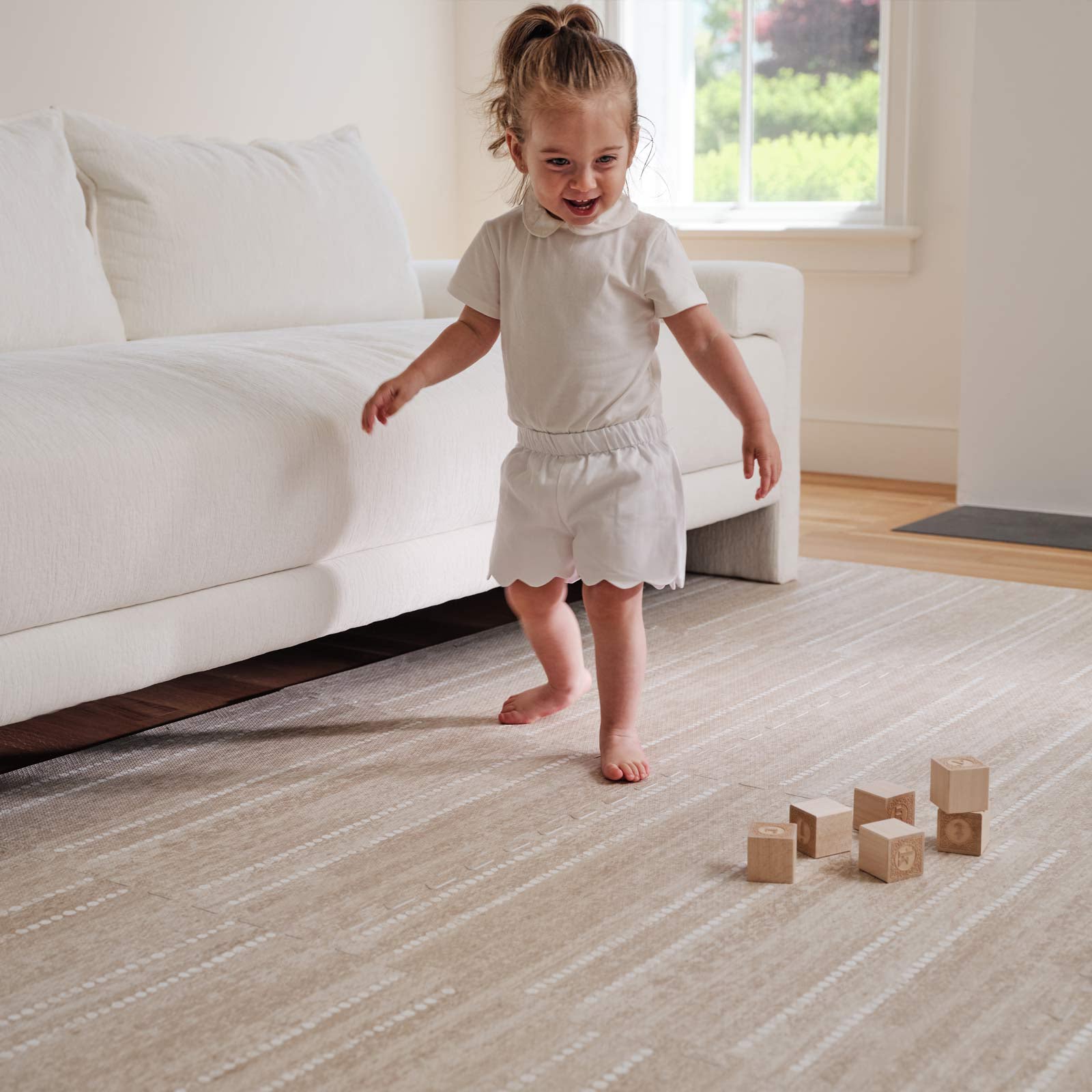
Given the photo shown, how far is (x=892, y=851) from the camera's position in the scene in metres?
1.21

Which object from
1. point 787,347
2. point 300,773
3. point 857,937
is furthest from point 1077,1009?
point 787,347

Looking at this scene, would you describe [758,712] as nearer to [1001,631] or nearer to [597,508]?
[597,508]

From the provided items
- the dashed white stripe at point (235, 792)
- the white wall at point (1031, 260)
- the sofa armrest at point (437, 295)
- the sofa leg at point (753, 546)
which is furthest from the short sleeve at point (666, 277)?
the white wall at point (1031, 260)

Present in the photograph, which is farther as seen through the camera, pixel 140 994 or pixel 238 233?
pixel 238 233

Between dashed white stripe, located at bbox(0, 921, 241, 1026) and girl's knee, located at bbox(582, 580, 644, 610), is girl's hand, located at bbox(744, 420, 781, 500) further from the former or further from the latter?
dashed white stripe, located at bbox(0, 921, 241, 1026)

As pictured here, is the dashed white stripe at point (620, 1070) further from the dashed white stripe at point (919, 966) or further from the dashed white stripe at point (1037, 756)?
the dashed white stripe at point (1037, 756)

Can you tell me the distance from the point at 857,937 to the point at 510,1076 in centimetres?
34

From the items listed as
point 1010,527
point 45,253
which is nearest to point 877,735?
point 45,253

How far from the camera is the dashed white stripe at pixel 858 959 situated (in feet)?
3.19

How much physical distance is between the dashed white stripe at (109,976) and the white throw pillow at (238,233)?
50.4 inches

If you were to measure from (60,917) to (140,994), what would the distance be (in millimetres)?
178

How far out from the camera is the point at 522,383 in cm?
159

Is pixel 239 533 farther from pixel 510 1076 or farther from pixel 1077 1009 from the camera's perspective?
pixel 1077 1009

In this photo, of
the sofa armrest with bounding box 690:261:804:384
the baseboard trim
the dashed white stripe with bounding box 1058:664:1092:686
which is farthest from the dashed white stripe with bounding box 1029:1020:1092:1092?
the baseboard trim
